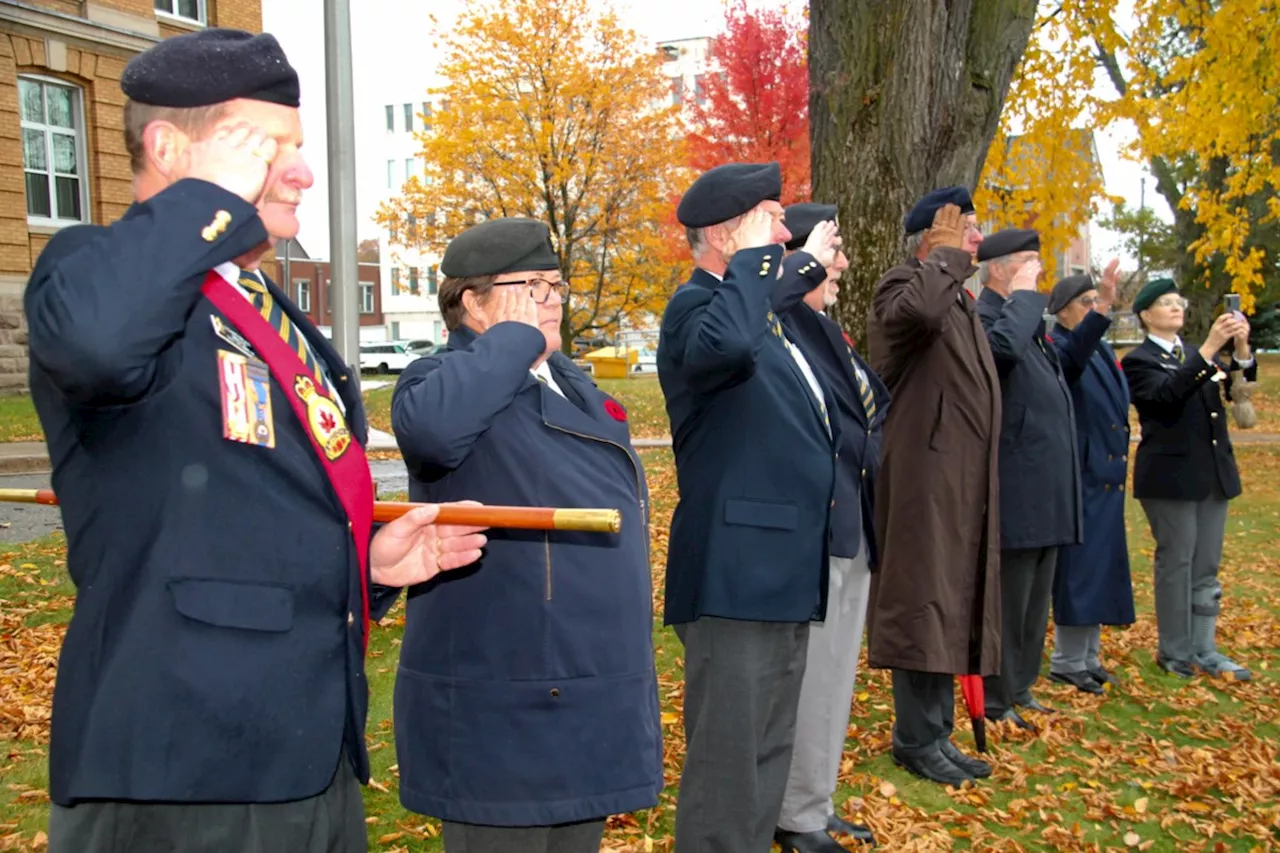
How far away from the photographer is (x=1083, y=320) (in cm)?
634

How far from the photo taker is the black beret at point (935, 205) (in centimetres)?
498

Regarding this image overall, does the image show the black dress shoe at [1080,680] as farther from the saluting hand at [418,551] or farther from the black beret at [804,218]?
the saluting hand at [418,551]

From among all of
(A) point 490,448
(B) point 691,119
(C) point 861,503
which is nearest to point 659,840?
(C) point 861,503

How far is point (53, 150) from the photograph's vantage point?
2141cm

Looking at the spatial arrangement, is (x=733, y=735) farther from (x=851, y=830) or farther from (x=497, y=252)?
(x=497, y=252)

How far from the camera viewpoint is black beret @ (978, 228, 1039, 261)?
586 cm

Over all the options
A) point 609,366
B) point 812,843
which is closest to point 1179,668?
point 812,843

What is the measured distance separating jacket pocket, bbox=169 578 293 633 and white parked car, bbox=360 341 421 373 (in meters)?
48.3

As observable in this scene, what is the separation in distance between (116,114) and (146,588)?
22646mm

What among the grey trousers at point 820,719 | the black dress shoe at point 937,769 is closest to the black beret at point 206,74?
the grey trousers at point 820,719

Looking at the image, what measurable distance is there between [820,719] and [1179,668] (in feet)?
11.6

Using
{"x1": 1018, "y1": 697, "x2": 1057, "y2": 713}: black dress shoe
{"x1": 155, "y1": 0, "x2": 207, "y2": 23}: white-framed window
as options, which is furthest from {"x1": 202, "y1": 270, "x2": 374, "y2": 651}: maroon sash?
{"x1": 155, "y1": 0, "x2": 207, "y2": 23}: white-framed window

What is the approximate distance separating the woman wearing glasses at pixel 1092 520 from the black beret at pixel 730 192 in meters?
3.20

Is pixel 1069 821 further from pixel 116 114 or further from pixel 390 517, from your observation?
pixel 116 114
